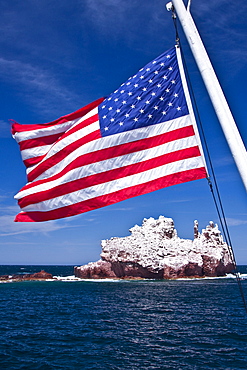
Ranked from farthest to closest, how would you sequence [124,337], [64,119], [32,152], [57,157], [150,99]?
1. [124,337]
2. [32,152]
3. [64,119]
4. [57,157]
5. [150,99]

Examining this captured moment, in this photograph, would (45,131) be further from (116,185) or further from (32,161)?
(116,185)

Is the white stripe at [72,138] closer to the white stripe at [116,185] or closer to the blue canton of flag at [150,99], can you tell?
the blue canton of flag at [150,99]

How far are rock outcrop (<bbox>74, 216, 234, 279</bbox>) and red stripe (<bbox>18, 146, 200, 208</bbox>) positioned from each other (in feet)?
239

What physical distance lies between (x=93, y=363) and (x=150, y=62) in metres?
14.8

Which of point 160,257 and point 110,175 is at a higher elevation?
point 160,257

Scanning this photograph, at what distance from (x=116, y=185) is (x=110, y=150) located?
0.83m

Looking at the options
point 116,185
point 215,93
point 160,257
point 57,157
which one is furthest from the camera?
point 160,257

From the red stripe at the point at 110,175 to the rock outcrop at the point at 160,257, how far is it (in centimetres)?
7272

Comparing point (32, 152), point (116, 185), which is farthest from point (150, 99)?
point (32, 152)

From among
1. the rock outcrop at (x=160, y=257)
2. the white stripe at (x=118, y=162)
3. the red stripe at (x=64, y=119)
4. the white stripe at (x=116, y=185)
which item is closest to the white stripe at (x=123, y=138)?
the white stripe at (x=118, y=162)

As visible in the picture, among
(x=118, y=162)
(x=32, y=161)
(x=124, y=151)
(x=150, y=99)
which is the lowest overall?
(x=118, y=162)

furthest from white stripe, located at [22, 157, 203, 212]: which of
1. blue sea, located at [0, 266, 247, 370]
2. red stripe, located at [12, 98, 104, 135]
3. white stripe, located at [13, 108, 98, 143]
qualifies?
blue sea, located at [0, 266, 247, 370]

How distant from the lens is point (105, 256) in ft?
273

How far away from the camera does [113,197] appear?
23.8 ft
